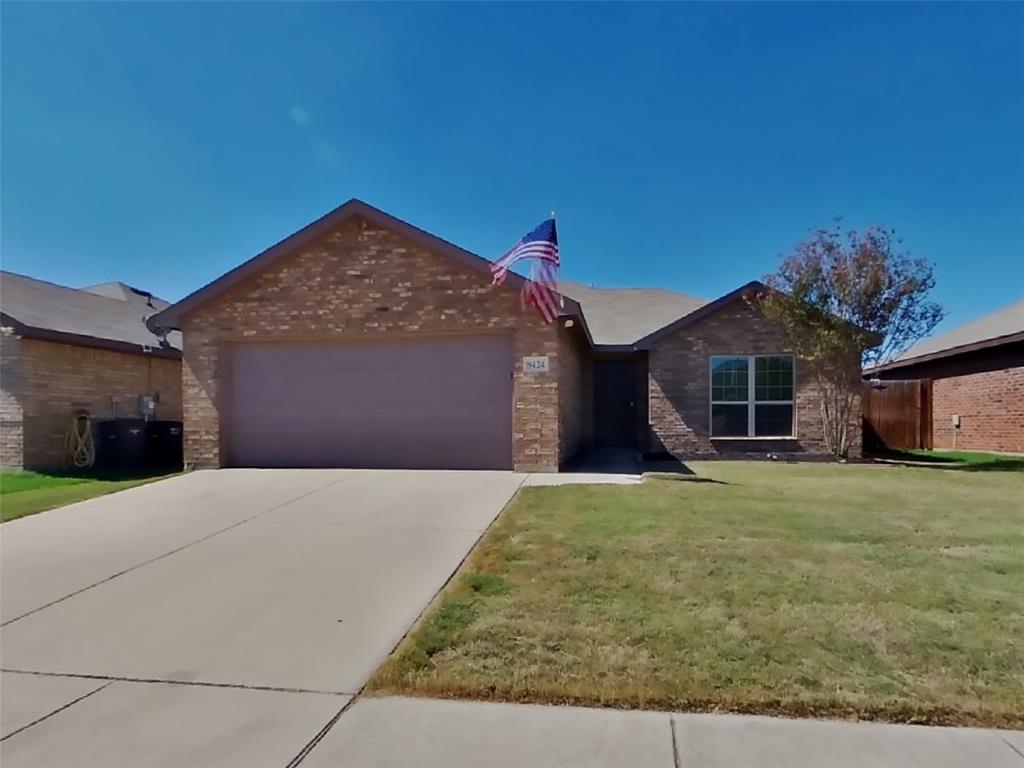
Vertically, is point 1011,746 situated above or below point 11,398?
below

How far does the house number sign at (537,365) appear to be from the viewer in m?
10.6

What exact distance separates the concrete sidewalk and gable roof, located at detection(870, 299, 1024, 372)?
45.2ft

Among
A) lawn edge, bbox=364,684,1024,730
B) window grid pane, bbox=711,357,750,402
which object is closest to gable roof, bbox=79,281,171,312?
window grid pane, bbox=711,357,750,402

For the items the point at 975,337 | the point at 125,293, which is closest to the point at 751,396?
the point at 975,337

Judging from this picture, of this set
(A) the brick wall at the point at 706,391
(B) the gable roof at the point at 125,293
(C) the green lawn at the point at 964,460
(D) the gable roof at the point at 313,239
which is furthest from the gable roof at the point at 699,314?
(B) the gable roof at the point at 125,293

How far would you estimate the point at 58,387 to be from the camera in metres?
12.9

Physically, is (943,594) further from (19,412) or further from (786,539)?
(19,412)

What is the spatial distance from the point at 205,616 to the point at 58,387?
11.7 metres

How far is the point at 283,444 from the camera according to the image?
11.7 meters

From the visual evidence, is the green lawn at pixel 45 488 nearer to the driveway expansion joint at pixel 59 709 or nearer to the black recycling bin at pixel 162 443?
the black recycling bin at pixel 162 443

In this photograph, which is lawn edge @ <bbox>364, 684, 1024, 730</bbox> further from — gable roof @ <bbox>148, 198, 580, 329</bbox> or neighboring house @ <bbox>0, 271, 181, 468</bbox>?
neighboring house @ <bbox>0, 271, 181, 468</bbox>

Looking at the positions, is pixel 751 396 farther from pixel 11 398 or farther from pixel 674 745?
pixel 11 398

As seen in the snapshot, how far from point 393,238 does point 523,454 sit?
15.5 ft

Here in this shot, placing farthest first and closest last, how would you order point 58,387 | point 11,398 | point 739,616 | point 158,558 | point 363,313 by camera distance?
point 58,387
point 11,398
point 363,313
point 158,558
point 739,616
